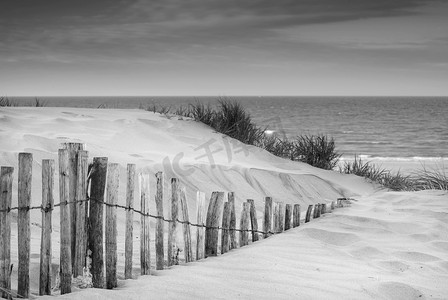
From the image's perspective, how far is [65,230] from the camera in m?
3.27

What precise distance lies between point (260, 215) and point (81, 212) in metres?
4.14

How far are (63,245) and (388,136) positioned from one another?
95.6 ft

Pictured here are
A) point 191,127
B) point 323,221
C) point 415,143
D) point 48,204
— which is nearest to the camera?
point 48,204

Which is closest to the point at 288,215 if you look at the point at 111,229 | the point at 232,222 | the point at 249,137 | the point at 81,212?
the point at 232,222

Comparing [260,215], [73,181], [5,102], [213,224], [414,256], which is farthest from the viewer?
[5,102]

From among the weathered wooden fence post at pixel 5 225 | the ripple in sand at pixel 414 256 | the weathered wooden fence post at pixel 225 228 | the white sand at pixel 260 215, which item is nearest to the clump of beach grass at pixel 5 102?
the white sand at pixel 260 215

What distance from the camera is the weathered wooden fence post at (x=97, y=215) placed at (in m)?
3.46

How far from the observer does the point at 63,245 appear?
3271 mm

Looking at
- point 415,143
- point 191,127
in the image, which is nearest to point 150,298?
point 191,127

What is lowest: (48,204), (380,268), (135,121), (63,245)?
(380,268)

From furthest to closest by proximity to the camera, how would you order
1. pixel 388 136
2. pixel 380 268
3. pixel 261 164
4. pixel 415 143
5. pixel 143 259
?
1. pixel 388 136
2. pixel 415 143
3. pixel 261 164
4. pixel 380 268
5. pixel 143 259

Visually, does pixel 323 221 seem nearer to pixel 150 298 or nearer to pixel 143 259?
pixel 143 259

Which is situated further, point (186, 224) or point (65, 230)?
point (186, 224)

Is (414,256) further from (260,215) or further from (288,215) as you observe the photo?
(260,215)
